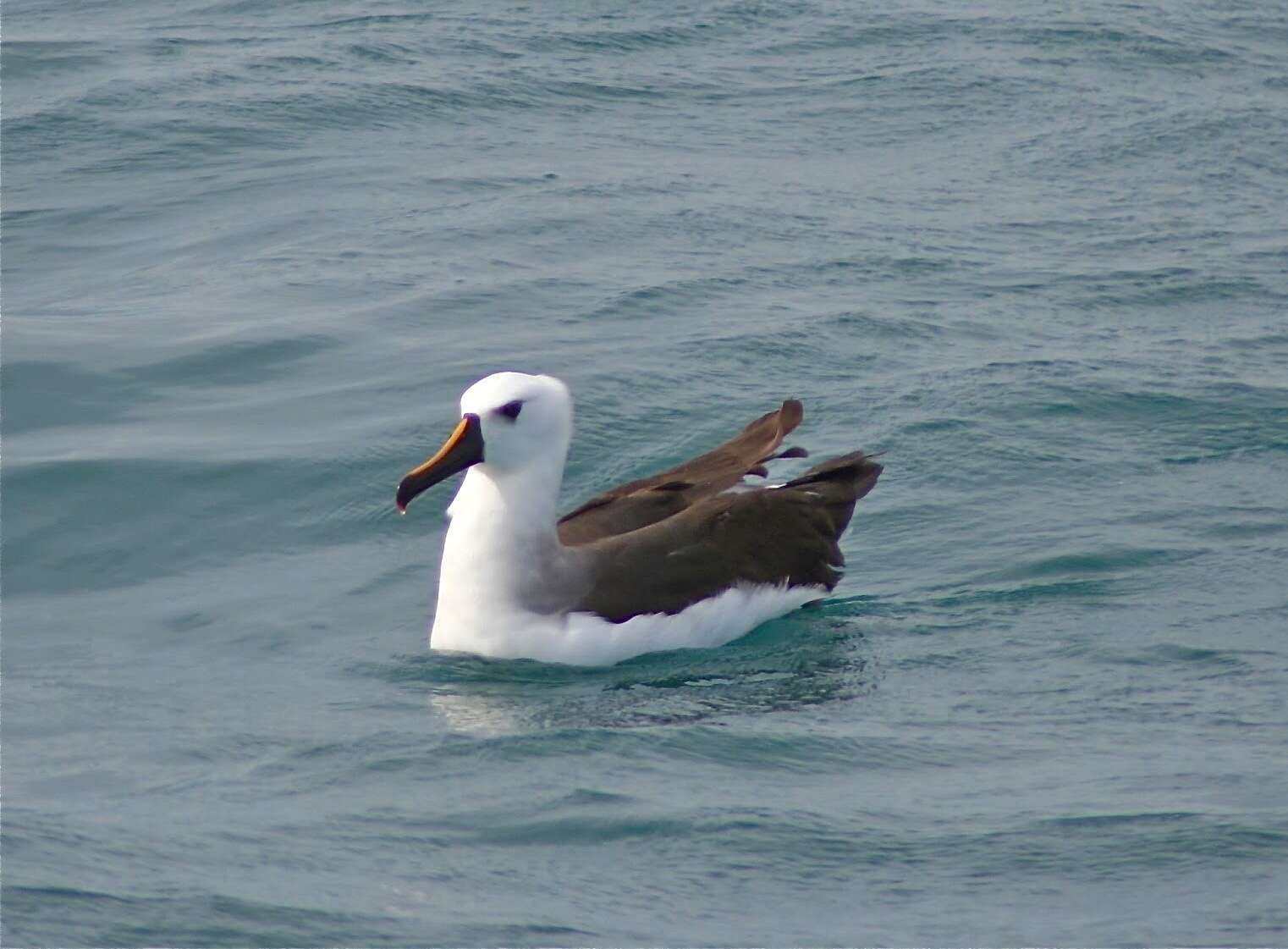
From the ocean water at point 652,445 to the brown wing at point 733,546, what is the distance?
351mm

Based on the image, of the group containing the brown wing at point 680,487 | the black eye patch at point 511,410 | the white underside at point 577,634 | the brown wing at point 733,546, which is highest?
the black eye patch at point 511,410

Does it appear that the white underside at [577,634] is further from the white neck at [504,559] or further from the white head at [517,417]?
the white head at [517,417]

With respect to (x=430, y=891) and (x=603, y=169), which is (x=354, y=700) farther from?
(x=603, y=169)

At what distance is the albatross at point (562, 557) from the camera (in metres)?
9.83

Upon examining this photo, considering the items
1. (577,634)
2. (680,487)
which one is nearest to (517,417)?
(577,634)

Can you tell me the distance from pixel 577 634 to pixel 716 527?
1.03 m

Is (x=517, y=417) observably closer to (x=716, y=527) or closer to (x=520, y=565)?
(x=520, y=565)

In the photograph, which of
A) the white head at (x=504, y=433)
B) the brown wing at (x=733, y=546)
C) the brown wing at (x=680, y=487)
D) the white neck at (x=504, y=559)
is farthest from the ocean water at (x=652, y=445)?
the white head at (x=504, y=433)

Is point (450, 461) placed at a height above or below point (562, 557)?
above

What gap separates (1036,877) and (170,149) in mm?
12846

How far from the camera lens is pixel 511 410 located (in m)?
9.87

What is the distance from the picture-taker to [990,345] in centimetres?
1447

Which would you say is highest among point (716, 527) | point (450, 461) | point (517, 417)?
point (517, 417)

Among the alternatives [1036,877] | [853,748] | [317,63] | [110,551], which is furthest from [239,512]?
[317,63]
